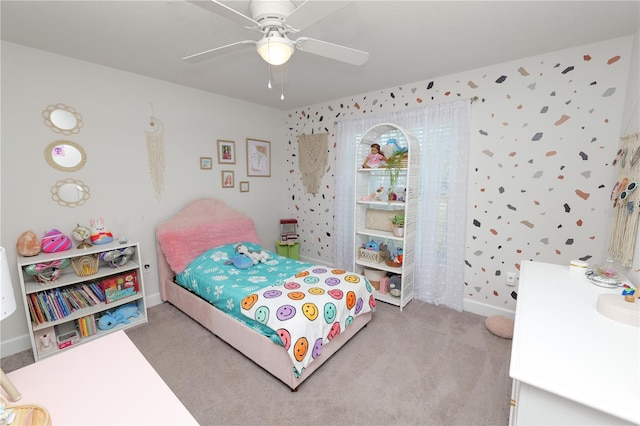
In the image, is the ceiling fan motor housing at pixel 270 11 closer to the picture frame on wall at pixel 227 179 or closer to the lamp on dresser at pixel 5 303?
the lamp on dresser at pixel 5 303

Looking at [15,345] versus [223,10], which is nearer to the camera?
[223,10]

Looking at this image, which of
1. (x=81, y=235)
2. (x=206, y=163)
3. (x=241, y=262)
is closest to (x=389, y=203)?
(x=241, y=262)

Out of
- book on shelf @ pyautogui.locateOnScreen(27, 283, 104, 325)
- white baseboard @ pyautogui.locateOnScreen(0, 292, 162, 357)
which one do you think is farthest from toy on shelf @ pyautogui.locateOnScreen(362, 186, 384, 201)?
white baseboard @ pyautogui.locateOnScreen(0, 292, 162, 357)

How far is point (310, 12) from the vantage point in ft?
4.15

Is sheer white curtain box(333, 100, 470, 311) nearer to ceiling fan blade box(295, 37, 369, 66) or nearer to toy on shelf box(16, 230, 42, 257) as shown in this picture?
ceiling fan blade box(295, 37, 369, 66)

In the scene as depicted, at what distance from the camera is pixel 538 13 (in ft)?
5.74

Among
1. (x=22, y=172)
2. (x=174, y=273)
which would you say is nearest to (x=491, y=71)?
(x=174, y=273)

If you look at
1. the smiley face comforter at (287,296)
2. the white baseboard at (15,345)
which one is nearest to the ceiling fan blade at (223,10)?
the smiley face comforter at (287,296)

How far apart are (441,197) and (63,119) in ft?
12.2

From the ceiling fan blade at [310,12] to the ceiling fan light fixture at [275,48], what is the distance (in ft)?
0.28

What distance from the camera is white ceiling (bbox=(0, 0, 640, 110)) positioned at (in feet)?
5.52

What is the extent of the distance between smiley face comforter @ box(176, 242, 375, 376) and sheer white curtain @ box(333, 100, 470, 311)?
941 millimetres

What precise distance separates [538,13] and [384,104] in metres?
1.66

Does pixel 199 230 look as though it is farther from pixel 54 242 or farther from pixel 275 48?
pixel 275 48
